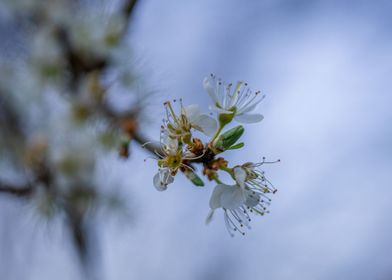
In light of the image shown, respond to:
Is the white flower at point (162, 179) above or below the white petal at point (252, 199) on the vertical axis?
above

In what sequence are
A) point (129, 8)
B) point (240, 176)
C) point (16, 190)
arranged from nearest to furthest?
point (240, 176) < point (129, 8) < point (16, 190)

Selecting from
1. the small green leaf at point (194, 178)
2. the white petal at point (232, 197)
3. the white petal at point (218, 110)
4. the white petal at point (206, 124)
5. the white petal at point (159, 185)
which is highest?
the white petal at point (218, 110)

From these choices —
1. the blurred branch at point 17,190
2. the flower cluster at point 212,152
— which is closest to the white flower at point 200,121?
the flower cluster at point 212,152

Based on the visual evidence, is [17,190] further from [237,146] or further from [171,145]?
[237,146]

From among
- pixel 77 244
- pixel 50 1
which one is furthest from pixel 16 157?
pixel 50 1

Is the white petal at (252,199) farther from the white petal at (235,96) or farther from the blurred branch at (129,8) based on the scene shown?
the blurred branch at (129,8)

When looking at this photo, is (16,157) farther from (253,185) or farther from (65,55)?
(253,185)

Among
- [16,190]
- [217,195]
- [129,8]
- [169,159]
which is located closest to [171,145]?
[169,159]
